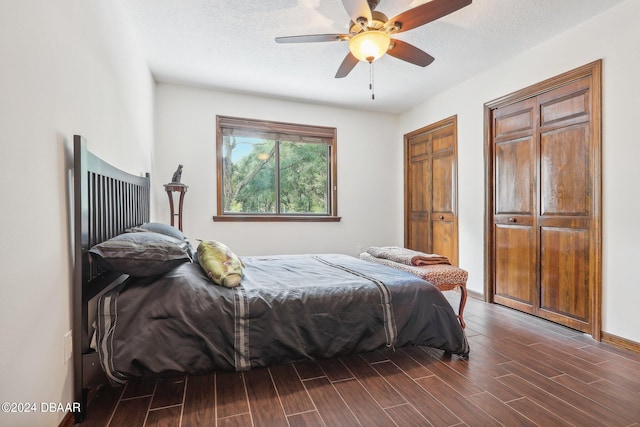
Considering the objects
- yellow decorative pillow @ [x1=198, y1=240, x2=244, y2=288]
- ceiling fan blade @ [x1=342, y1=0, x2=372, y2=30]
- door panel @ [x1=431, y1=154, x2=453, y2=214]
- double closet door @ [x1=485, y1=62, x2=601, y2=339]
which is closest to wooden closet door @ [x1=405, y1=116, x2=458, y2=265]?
door panel @ [x1=431, y1=154, x2=453, y2=214]

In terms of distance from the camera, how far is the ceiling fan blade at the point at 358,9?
1992mm

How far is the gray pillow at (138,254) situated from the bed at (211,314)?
0.14 ft

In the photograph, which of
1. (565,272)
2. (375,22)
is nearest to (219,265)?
(375,22)

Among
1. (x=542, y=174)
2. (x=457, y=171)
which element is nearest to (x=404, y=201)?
(x=457, y=171)

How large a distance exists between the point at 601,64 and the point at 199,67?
3.75 m

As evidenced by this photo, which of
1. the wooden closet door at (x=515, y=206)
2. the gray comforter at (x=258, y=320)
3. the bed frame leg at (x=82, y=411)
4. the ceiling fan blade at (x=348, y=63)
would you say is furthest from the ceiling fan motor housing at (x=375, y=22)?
the bed frame leg at (x=82, y=411)

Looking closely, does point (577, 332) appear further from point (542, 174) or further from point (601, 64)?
point (601, 64)

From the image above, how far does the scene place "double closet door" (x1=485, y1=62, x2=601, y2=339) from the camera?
2.73m

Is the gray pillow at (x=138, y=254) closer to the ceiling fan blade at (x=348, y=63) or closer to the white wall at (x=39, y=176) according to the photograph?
the white wall at (x=39, y=176)

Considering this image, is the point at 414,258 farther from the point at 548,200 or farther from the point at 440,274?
the point at 548,200

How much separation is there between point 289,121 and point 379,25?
255 cm

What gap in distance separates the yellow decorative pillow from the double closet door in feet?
9.33

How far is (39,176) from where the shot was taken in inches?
50.8

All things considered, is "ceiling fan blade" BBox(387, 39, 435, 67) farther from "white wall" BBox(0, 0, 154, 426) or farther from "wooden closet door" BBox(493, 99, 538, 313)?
"white wall" BBox(0, 0, 154, 426)
